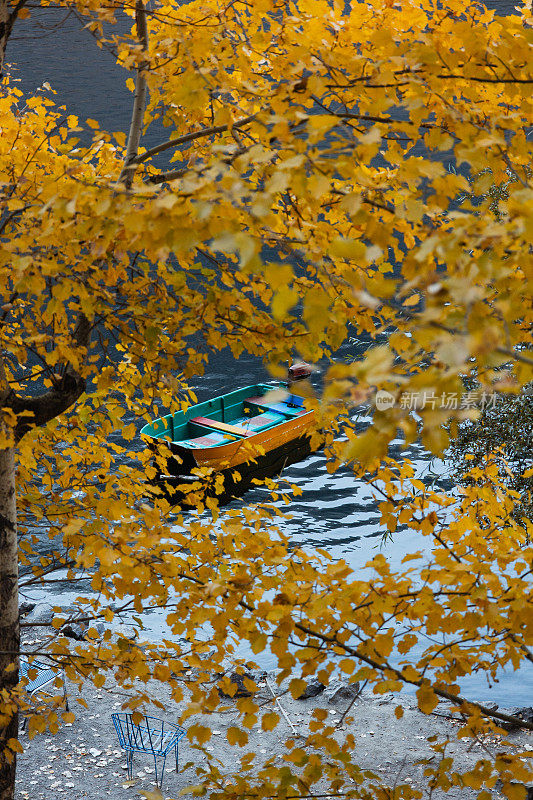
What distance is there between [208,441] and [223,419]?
1832 millimetres

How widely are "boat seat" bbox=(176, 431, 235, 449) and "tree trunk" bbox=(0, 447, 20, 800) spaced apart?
9942 millimetres

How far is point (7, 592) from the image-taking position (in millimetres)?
3693

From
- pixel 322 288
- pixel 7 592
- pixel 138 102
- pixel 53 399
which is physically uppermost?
pixel 138 102

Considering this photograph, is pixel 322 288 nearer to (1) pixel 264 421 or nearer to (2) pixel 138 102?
(2) pixel 138 102

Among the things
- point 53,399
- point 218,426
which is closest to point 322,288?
point 53,399

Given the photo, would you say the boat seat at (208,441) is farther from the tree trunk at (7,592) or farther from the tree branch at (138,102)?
the tree branch at (138,102)

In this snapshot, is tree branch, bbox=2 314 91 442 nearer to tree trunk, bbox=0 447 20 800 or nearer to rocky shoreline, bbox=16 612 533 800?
tree trunk, bbox=0 447 20 800

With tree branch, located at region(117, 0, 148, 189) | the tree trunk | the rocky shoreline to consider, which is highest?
tree branch, located at region(117, 0, 148, 189)

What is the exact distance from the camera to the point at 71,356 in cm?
313

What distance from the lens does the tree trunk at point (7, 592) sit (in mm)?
3635

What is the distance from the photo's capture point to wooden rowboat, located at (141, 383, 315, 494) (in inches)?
539

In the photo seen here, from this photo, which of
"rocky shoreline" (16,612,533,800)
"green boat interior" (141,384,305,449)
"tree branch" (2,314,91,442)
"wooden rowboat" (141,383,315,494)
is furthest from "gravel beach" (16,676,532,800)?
"green boat interior" (141,384,305,449)

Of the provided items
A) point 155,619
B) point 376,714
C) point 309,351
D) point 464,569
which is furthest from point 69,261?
point 155,619

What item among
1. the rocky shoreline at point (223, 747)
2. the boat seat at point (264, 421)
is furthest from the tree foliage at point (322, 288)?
the boat seat at point (264, 421)
